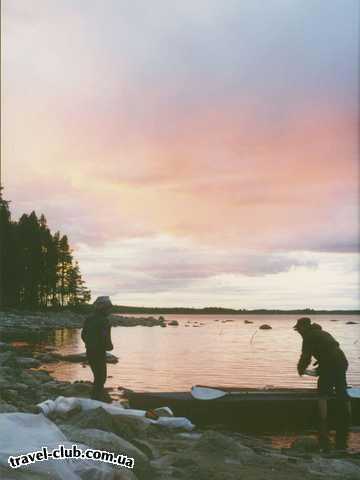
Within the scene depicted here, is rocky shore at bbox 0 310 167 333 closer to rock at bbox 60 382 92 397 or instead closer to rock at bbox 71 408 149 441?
rock at bbox 60 382 92 397

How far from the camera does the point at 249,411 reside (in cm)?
1309

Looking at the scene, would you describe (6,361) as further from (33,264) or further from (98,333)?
(33,264)

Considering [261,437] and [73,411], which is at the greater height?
[73,411]

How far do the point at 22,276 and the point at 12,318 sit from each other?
47.8ft

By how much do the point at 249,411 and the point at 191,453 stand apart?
4.88 metres

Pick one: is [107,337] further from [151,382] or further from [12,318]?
[12,318]

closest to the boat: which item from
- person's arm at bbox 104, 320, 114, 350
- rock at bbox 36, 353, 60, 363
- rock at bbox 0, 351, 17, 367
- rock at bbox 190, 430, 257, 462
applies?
person's arm at bbox 104, 320, 114, 350

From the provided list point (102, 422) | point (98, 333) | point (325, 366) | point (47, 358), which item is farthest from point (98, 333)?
point (47, 358)

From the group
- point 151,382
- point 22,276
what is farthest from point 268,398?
point 22,276

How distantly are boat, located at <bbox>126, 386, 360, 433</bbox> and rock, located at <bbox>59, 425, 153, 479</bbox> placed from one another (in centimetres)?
630

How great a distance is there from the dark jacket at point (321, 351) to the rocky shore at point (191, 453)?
60.6 inches

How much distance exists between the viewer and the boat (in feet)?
42.5

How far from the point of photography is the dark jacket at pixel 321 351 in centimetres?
1147

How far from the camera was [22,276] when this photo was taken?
2904 inches
